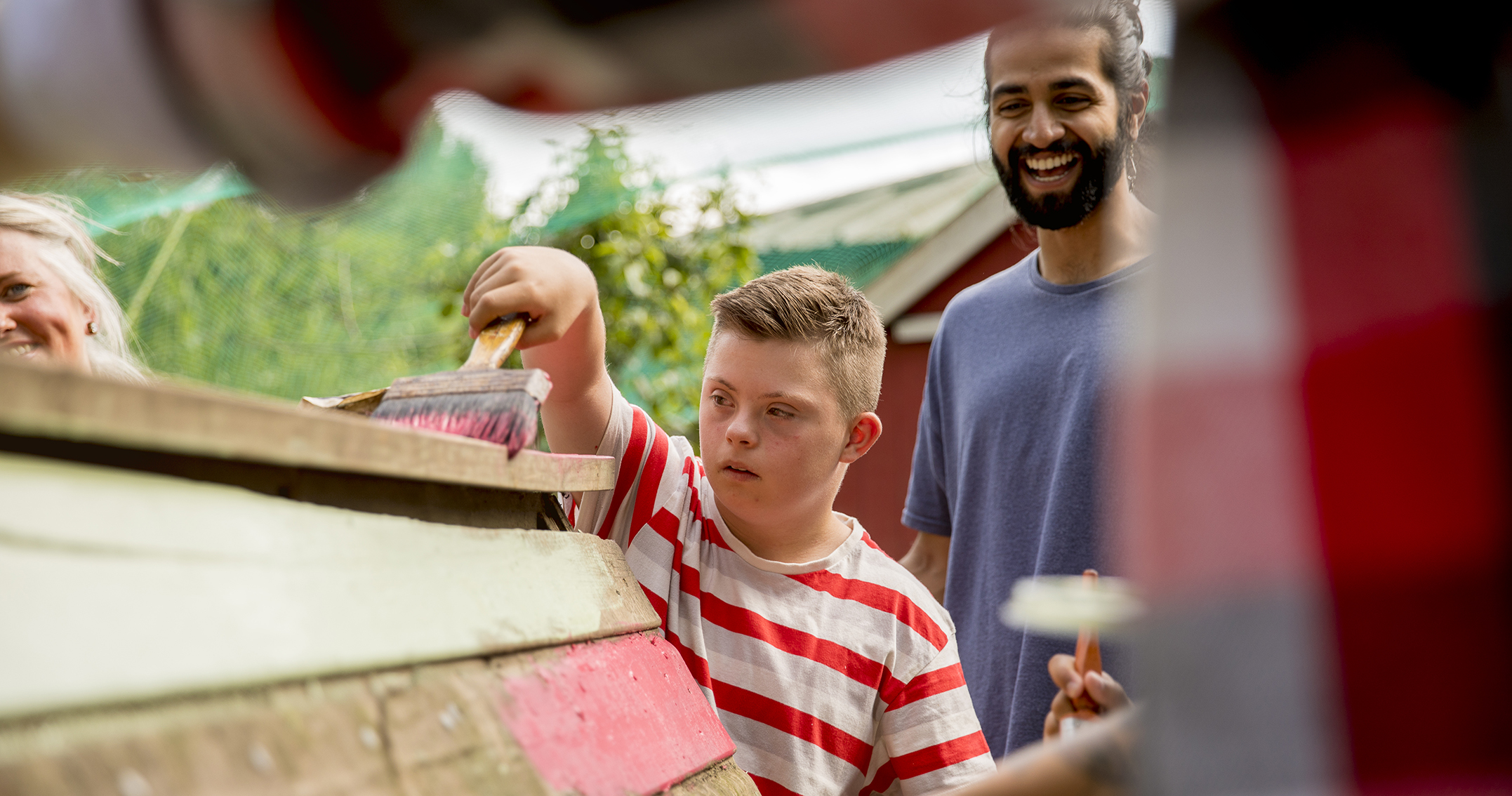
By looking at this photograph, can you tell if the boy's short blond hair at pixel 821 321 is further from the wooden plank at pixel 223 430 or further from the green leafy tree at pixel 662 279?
the green leafy tree at pixel 662 279

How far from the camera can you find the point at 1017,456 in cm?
222

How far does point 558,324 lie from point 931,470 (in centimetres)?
134

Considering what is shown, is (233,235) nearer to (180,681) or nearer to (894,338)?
(894,338)

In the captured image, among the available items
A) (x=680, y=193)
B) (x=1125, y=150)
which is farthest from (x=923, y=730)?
(x=680, y=193)

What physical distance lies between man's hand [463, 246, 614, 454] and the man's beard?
1042 mm

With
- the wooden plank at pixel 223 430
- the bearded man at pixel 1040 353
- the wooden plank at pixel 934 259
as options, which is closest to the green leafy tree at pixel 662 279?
the wooden plank at pixel 934 259

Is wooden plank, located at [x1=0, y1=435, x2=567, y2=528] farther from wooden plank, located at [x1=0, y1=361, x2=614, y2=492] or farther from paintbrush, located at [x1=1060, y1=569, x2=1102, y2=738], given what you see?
paintbrush, located at [x1=1060, y1=569, x2=1102, y2=738]

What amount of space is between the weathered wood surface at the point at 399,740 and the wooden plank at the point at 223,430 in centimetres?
15

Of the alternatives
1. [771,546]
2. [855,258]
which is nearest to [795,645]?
[771,546]

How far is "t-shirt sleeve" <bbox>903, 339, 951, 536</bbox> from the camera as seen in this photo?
2.52 m

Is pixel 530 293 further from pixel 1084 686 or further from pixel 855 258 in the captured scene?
pixel 855 258

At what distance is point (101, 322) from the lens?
2264 millimetres

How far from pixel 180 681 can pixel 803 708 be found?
1.11m

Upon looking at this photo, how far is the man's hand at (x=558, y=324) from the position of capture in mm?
1385
